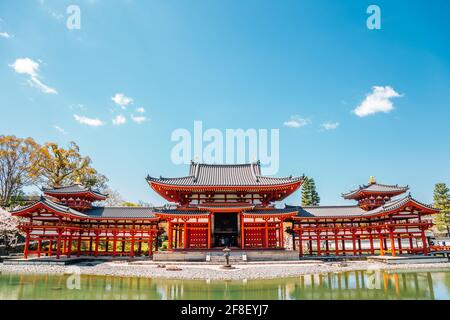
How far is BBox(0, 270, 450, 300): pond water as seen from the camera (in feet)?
37.4

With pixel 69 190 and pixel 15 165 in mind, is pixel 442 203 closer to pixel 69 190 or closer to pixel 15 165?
pixel 69 190

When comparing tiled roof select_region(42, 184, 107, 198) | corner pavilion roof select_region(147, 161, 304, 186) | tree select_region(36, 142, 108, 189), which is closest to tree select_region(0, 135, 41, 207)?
tree select_region(36, 142, 108, 189)

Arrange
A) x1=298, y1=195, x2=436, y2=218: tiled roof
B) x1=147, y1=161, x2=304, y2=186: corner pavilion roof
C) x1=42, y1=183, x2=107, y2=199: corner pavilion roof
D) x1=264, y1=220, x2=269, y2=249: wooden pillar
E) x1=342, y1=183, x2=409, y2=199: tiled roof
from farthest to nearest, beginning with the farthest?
1. x1=342, y1=183, x2=409, y2=199: tiled roof
2. x1=42, y1=183, x2=107, y2=199: corner pavilion roof
3. x1=147, y1=161, x2=304, y2=186: corner pavilion roof
4. x1=298, y1=195, x2=436, y2=218: tiled roof
5. x1=264, y1=220, x2=269, y2=249: wooden pillar

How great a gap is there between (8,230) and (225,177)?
23.2 meters

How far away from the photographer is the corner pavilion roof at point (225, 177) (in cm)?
2645

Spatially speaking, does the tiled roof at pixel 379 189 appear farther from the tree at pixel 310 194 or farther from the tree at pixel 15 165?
the tree at pixel 15 165

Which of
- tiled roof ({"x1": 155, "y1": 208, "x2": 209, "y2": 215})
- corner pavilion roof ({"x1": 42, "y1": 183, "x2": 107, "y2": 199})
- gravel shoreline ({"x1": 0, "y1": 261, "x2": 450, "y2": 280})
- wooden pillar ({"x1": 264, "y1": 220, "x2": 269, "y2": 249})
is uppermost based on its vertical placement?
corner pavilion roof ({"x1": 42, "y1": 183, "x2": 107, "y2": 199})

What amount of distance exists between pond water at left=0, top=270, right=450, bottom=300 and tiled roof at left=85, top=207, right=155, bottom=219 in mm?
10374

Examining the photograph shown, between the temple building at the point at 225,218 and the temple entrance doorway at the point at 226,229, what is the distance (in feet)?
0.30

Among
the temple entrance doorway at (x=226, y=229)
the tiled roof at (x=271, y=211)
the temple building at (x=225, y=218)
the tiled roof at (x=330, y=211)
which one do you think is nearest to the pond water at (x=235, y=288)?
the temple building at (x=225, y=218)

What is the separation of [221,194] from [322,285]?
47.7 feet

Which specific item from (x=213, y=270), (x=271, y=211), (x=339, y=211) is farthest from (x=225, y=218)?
(x=339, y=211)

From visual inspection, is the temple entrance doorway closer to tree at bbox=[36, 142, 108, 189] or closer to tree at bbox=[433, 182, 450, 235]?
tree at bbox=[36, 142, 108, 189]
